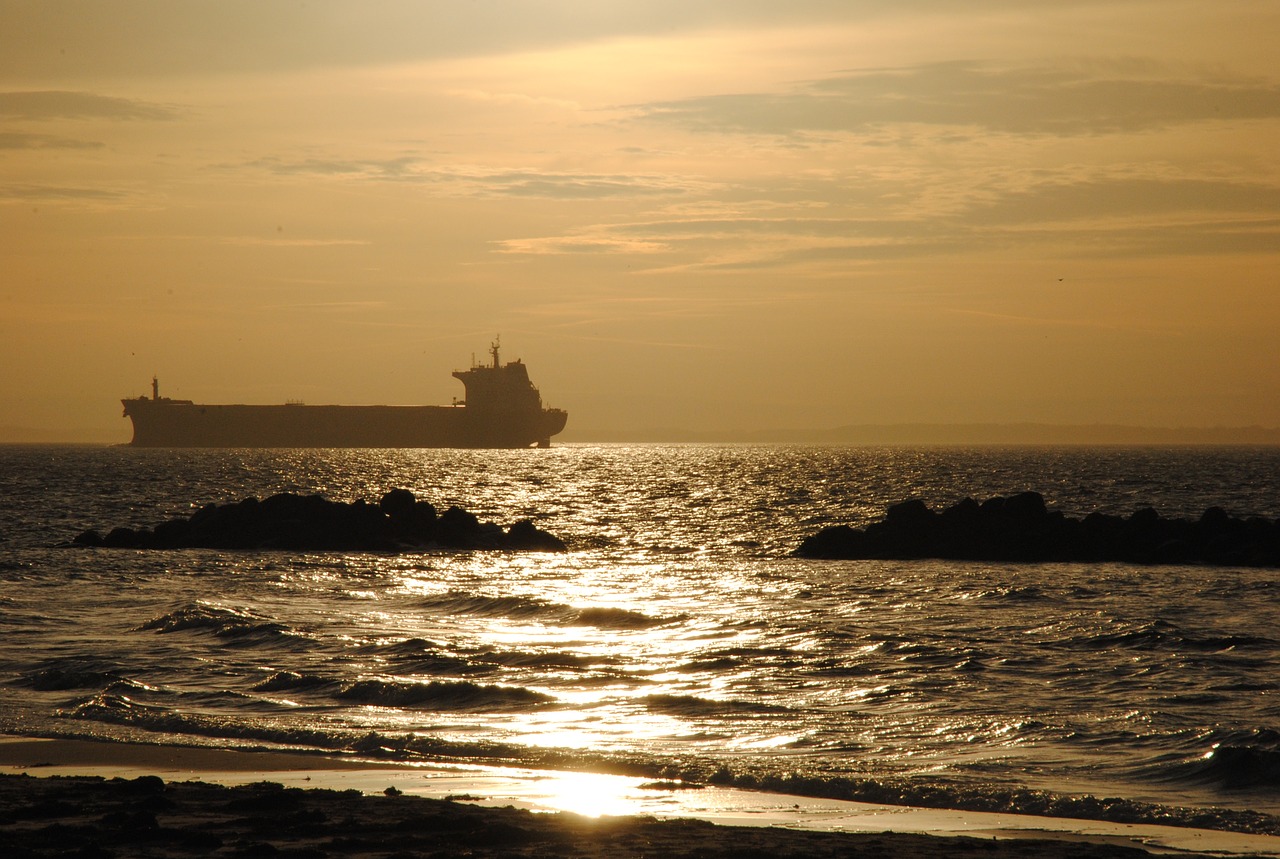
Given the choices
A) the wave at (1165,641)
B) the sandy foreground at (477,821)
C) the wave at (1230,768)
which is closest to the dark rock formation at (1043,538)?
Answer: the wave at (1165,641)

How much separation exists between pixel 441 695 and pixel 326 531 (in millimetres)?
25911

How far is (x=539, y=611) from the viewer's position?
23.6 m

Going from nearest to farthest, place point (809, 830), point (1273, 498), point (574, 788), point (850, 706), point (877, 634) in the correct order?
point (809, 830) < point (574, 788) < point (850, 706) < point (877, 634) < point (1273, 498)

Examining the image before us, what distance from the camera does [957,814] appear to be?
9.96 meters

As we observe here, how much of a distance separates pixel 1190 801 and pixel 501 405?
15534 cm

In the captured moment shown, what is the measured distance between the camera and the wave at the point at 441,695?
14.8m

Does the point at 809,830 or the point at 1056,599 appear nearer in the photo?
the point at 809,830

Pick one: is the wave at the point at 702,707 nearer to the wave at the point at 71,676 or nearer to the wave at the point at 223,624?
the wave at the point at 71,676

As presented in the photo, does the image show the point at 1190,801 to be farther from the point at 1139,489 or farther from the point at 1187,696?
the point at 1139,489

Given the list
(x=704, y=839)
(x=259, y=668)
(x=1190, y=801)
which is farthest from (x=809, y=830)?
(x=259, y=668)

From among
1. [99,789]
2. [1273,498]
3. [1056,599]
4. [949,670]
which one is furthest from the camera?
[1273,498]

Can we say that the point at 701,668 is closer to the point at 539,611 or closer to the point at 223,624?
the point at 539,611

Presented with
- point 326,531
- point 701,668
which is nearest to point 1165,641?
point 701,668

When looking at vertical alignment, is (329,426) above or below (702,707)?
above
